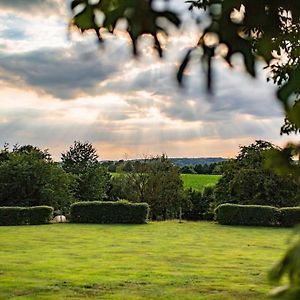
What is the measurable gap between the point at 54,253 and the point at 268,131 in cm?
1391

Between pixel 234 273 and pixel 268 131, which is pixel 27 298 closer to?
pixel 234 273

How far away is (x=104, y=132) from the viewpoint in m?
18.6

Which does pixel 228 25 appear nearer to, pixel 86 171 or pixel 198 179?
pixel 86 171

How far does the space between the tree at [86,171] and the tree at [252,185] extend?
10.9 m

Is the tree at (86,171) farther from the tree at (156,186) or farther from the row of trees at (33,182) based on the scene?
the row of trees at (33,182)

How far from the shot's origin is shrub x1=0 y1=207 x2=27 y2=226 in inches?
1172

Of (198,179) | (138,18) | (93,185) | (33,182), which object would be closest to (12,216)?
(33,182)

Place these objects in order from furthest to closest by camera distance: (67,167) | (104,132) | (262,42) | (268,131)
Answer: (67,167)
(104,132)
(268,131)
(262,42)

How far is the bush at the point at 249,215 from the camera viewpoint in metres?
29.4

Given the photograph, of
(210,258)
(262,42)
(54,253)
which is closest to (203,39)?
(262,42)

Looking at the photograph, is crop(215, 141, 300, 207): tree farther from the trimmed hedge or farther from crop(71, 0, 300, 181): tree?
A: crop(71, 0, 300, 181): tree

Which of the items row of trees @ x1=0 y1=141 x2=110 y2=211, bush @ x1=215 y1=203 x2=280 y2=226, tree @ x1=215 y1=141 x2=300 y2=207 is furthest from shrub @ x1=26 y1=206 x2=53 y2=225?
tree @ x1=215 y1=141 x2=300 y2=207

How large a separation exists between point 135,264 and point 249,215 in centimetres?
1767

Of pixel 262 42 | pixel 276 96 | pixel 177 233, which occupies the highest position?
pixel 262 42
